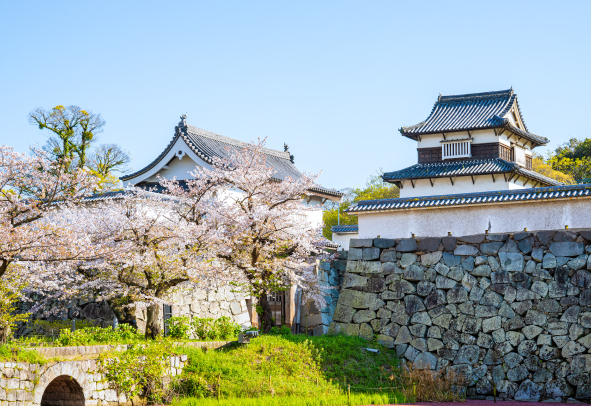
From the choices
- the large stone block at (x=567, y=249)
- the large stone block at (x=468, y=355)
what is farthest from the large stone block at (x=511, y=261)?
the large stone block at (x=468, y=355)

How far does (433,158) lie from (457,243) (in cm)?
1268

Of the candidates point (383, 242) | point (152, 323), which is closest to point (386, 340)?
point (383, 242)

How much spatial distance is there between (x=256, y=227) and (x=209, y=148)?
9.56m

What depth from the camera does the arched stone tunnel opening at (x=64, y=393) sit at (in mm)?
11125

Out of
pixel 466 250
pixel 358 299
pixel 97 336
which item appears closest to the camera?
pixel 97 336

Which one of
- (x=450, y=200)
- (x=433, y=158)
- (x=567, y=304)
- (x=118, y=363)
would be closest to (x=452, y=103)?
(x=433, y=158)

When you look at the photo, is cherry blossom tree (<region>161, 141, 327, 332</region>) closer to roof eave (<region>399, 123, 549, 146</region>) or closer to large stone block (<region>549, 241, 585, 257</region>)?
large stone block (<region>549, 241, 585, 257</region>)

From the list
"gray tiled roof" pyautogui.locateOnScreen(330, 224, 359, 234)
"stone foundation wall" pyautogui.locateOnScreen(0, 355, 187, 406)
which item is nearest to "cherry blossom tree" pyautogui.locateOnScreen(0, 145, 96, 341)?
"stone foundation wall" pyautogui.locateOnScreen(0, 355, 187, 406)

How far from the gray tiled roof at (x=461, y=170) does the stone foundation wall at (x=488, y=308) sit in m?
10.4

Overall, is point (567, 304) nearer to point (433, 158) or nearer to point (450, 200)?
point (450, 200)

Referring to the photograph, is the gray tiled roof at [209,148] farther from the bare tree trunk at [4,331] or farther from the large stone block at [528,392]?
the large stone block at [528,392]

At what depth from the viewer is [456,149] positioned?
27375mm

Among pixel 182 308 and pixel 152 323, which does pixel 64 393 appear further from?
pixel 182 308

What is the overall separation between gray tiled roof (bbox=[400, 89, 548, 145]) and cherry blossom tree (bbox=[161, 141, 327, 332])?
13.0 meters
